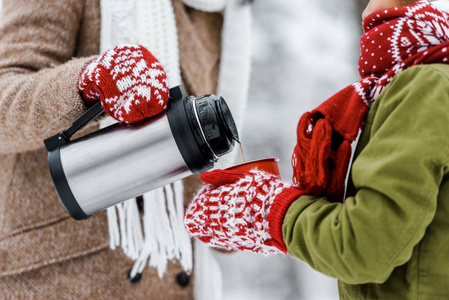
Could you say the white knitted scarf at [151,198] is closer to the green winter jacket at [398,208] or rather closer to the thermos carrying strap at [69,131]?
the thermos carrying strap at [69,131]

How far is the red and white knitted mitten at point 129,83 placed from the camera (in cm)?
58

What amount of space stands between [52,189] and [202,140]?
1.28 ft

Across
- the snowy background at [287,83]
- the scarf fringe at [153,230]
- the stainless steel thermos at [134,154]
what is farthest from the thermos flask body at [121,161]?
the snowy background at [287,83]

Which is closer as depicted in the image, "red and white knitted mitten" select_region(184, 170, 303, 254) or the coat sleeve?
"red and white knitted mitten" select_region(184, 170, 303, 254)

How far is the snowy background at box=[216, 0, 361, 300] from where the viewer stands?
4.36ft

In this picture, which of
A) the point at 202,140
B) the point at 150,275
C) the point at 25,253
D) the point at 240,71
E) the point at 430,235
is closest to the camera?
the point at 430,235

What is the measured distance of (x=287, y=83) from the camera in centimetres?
136

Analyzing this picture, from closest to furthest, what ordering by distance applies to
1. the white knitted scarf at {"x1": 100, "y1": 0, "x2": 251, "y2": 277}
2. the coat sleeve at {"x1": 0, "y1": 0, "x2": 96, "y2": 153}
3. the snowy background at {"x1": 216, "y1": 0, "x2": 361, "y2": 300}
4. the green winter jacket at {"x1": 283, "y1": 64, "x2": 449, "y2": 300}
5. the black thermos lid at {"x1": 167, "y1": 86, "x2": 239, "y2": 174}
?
1. the green winter jacket at {"x1": 283, "y1": 64, "x2": 449, "y2": 300}
2. the black thermos lid at {"x1": 167, "y1": 86, "x2": 239, "y2": 174}
3. the coat sleeve at {"x1": 0, "y1": 0, "x2": 96, "y2": 153}
4. the white knitted scarf at {"x1": 100, "y1": 0, "x2": 251, "y2": 277}
5. the snowy background at {"x1": 216, "y1": 0, "x2": 361, "y2": 300}

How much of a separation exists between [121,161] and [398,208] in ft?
1.19

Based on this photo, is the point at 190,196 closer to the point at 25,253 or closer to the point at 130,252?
the point at 130,252

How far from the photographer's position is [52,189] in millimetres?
812

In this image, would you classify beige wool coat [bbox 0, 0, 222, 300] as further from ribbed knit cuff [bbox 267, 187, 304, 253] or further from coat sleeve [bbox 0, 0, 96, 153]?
ribbed knit cuff [bbox 267, 187, 304, 253]

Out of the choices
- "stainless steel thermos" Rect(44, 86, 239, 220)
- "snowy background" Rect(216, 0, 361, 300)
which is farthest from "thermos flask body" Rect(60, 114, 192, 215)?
"snowy background" Rect(216, 0, 361, 300)

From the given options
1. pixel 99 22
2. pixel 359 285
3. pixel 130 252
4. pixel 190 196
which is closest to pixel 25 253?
pixel 130 252
